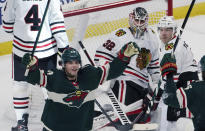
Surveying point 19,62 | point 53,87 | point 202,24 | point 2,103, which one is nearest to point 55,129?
point 53,87

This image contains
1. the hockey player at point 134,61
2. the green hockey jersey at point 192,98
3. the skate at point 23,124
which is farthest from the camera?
the skate at point 23,124

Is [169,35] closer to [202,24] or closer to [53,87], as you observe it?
[53,87]

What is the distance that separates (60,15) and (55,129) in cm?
113

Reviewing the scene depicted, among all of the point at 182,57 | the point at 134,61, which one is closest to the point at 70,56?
the point at 134,61

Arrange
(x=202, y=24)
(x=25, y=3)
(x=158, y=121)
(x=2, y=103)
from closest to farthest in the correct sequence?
(x=25, y=3) < (x=158, y=121) < (x=2, y=103) < (x=202, y=24)

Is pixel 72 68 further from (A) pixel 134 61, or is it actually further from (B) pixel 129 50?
(A) pixel 134 61

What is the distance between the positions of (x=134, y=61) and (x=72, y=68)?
42.2 inches

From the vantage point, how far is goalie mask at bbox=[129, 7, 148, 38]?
14.7 ft

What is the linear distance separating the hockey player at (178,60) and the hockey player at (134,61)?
0.09 metres

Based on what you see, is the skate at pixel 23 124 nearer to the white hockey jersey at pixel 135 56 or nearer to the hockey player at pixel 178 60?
the white hockey jersey at pixel 135 56

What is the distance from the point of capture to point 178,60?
448 centimetres

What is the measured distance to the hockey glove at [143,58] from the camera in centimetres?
452

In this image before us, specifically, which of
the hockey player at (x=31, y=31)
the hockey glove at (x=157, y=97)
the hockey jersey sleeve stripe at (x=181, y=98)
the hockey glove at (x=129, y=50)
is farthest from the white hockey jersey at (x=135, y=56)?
the hockey jersey sleeve stripe at (x=181, y=98)

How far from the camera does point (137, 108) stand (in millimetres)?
4621
